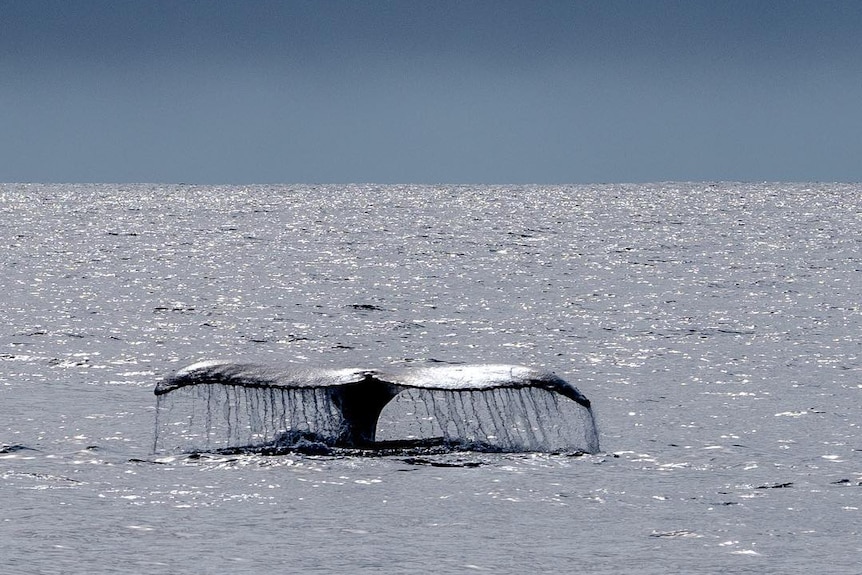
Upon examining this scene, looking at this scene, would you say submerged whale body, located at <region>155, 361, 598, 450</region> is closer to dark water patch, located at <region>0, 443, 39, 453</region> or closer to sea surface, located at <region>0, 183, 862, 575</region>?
sea surface, located at <region>0, 183, 862, 575</region>

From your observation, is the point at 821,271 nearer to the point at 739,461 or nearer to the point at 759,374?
the point at 759,374

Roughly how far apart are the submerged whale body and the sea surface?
43 centimetres

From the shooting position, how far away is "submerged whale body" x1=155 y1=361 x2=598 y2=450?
1112 centimetres

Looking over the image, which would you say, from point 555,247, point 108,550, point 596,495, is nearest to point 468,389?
point 596,495

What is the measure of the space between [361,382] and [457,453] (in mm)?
1192

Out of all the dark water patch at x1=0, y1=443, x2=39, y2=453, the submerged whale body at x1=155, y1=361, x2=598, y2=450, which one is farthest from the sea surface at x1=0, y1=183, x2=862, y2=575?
the submerged whale body at x1=155, y1=361, x2=598, y2=450

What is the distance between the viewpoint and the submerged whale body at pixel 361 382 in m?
11.1

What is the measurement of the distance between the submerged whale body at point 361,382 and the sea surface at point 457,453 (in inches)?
17.1

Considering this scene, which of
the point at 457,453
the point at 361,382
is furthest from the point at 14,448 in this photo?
the point at 457,453

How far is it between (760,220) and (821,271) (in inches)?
1937

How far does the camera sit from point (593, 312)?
27.9 metres

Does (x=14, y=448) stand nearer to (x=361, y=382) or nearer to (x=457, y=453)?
(x=361, y=382)

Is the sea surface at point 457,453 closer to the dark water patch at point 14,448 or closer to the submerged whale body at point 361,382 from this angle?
the dark water patch at point 14,448

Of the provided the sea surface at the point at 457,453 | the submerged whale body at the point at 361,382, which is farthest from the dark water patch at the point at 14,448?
the submerged whale body at the point at 361,382
